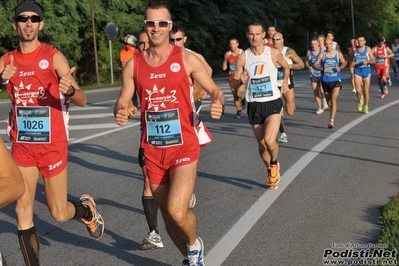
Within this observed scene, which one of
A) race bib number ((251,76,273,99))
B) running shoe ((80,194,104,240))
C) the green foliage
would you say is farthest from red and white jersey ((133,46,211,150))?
the green foliage

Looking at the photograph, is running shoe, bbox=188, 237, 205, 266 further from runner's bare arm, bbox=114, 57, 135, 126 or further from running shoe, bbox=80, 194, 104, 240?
running shoe, bbox=80, 194, 104, 240

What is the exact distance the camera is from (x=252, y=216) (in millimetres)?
7363

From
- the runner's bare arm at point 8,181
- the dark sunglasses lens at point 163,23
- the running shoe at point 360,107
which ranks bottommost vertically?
the running shoe at point 360,107

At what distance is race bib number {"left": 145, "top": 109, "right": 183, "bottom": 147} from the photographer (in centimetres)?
548

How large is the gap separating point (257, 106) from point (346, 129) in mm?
5388

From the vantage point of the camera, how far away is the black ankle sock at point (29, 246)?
538 centimetres

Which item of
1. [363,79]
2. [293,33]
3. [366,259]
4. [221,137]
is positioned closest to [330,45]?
[363,79]

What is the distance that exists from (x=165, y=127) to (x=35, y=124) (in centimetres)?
103

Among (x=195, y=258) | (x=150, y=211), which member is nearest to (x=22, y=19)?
(x=150, y=211)

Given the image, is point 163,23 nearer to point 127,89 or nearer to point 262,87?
point 127,89

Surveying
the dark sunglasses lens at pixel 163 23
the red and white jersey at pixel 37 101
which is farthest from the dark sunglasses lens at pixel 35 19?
the dark sunglasses lens at pixel 163 23

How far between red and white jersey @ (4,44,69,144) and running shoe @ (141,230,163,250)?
1080 millimetres

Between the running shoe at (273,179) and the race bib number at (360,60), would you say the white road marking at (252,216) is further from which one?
the race bib number at (360,60)

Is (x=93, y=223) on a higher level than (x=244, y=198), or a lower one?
higher
